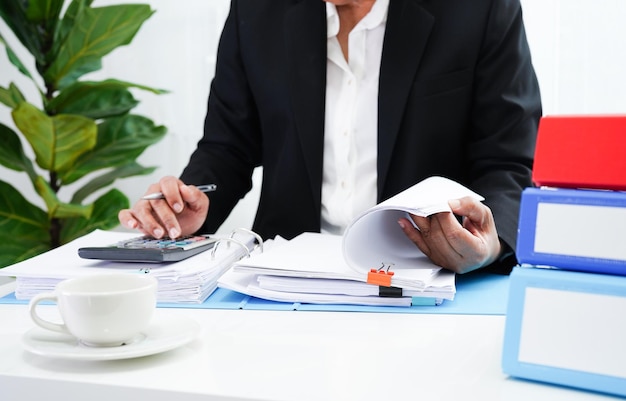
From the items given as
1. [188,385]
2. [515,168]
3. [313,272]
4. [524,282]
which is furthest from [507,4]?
[188,385]

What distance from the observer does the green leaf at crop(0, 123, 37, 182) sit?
1898 mm

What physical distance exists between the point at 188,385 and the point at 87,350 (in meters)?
0.12

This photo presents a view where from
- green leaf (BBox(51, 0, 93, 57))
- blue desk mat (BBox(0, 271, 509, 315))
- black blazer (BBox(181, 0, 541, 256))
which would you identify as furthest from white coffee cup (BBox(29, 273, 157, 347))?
green leaf (BBox(51, 0, 93, 57))

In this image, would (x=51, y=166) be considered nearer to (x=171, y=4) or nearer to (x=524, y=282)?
(x=171, y=4)

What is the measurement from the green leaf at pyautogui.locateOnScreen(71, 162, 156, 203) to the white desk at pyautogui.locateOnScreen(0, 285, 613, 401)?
4.13 ft

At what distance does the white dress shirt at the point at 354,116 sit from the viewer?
1384mm

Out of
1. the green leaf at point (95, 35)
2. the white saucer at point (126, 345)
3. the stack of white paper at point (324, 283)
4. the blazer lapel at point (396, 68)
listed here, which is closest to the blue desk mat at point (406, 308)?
the stack of white paper at point (324, 283)

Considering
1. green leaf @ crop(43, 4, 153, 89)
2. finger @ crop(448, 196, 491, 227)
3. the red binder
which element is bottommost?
finger @ crop(448, 196, 491, 227)

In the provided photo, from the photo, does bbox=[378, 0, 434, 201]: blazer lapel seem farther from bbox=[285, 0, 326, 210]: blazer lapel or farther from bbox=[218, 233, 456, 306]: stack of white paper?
bbox=[218, 233, 456, 306]: stack of white paper

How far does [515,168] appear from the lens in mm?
1230

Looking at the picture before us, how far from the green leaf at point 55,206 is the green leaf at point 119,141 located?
0.17 meters

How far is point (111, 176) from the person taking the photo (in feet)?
6.70

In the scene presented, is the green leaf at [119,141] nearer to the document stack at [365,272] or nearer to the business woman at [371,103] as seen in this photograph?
the business woman at [371,103]

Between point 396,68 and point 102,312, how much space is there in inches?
33.7
